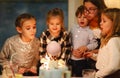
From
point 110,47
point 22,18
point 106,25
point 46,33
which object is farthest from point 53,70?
A: point 22,18

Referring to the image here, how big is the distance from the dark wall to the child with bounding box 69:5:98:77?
112 mm

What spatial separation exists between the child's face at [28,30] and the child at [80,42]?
0.32 metres

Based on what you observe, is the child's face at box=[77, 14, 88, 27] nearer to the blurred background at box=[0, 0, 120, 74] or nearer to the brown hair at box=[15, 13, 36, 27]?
the blurred background at box=[0, 0, 120, 74]

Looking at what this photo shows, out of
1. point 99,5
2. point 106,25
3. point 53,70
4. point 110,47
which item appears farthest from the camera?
point 99,5

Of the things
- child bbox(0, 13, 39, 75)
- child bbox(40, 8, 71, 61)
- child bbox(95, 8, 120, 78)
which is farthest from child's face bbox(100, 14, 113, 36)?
child bbox(0, 13, 39, 75)

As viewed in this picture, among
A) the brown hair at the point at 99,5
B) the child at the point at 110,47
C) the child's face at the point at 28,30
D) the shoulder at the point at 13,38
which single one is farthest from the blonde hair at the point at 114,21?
the shoulder at the point at 13,38

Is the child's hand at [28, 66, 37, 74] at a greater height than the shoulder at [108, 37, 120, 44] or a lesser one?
lesser

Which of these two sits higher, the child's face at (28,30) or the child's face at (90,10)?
the child's face at (90,10)

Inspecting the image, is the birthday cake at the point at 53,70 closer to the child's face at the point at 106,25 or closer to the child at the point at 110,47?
the child at the point at 110,47

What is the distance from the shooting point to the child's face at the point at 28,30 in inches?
100

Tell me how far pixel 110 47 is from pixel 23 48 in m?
0.81

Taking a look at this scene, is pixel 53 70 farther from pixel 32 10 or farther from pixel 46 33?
pixel 32 10

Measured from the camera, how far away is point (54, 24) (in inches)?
99.0

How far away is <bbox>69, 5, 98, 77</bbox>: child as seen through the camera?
2504 millimetres
